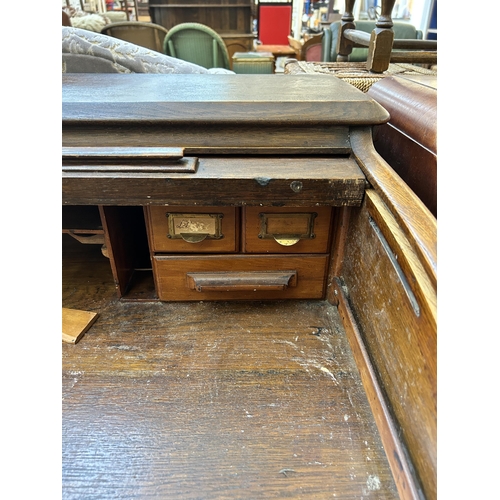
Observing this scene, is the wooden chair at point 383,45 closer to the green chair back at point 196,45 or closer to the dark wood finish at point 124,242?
the dark wood finish at point 124,242

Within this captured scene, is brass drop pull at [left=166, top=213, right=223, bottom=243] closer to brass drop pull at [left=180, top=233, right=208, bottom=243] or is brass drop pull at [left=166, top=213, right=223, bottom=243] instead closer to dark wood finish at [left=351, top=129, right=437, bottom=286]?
brass drop pull at [left=180, top=233, right=208, bottom=243]

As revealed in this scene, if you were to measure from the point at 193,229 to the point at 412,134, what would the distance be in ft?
1.34

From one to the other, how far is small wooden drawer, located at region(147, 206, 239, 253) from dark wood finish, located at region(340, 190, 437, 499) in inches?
8.7

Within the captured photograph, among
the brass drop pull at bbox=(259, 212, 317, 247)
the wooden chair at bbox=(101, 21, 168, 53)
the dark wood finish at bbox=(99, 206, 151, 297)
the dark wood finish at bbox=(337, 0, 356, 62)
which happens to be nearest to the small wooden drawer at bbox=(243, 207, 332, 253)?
the brass drop pull at bbox=(259, 212, 317, 247)

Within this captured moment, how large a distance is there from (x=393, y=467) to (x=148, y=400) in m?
0.36

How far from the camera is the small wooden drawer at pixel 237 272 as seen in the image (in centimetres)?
74

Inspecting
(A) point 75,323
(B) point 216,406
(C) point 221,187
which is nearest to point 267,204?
(C) point 221,187

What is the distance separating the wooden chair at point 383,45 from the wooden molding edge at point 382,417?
129 cm

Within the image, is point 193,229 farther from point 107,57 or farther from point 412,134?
point 107,57

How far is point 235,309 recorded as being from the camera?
0.79 meters

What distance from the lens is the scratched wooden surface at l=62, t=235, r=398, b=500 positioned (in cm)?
50

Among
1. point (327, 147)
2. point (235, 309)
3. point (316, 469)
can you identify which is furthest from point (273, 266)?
point (316, 469)

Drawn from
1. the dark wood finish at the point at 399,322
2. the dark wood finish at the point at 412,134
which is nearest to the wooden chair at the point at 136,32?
the dark wood finish at the point at 412,134
